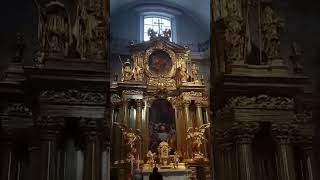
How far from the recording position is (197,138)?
53.2ft

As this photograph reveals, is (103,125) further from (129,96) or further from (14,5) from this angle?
(129,96)

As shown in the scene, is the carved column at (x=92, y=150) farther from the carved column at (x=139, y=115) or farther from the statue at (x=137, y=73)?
the statue at (x=137, y=73)

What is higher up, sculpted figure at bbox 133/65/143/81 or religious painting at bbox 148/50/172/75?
religious painting at bbox 148/50/172/75

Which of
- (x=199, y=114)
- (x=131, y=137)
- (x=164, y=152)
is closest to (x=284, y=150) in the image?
(x=164, y=152)

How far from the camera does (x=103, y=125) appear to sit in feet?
28.7

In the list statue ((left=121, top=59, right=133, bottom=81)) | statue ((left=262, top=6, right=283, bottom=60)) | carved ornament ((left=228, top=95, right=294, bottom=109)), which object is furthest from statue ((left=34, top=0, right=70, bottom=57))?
statue ((left=121, top=59, right=133, bottom=81))

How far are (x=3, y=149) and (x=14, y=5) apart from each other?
327 cm

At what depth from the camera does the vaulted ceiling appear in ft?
62.4

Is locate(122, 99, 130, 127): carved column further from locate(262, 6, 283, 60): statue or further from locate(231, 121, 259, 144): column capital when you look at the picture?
locate(231, 121, 259, 144): column capital

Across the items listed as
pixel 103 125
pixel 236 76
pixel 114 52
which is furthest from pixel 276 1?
pixel 114 52

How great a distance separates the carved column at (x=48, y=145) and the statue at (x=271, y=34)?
418 centimetres

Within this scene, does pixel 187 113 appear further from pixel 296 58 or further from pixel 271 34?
pixel 271 34

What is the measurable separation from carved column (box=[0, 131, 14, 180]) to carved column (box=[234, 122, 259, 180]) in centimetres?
406

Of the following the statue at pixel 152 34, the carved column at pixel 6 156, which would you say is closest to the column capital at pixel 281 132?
the carved column at pixel 6 156
